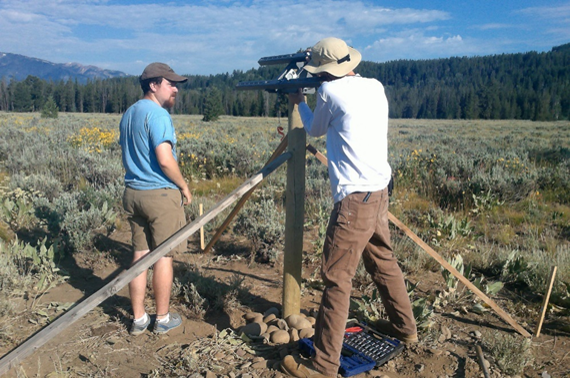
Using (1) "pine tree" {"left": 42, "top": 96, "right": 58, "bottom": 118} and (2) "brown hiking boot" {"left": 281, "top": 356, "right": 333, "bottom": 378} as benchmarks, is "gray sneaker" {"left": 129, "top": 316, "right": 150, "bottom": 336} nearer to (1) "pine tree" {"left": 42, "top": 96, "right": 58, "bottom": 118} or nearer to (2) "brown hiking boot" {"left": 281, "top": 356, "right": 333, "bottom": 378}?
(2) "brown hiking boot" {"left": 281, "top": 356, "right": 333, "bottom": 378}

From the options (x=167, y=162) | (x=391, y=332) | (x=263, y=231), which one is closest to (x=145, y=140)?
(x=167, y=162)

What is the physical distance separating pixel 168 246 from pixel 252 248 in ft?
8.60

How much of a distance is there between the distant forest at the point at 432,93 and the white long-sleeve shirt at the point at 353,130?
120ft

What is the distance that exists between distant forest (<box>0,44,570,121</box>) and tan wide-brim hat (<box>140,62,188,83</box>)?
118ft

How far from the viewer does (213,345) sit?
10.0ft

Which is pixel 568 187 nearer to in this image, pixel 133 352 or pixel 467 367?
pixel 467 367

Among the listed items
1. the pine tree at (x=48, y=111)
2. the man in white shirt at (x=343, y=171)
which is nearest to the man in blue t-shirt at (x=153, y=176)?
the man in white shirt at (x=343, y=171)

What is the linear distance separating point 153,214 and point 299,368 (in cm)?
142

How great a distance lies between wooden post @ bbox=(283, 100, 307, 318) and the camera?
3160 mm

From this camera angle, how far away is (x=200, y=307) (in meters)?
3.68

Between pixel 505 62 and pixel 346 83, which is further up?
pixel 505 62

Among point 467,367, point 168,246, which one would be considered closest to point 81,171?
point 168,246

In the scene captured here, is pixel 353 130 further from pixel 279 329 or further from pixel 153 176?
pixel 279 329

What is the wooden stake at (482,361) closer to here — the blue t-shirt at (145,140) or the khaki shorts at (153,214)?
the khaki shorts at (153,214)
